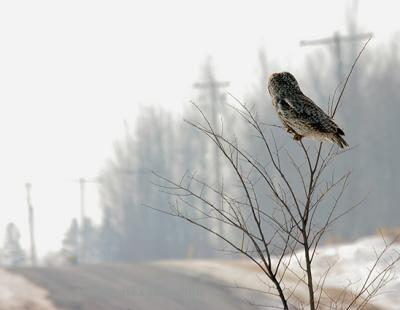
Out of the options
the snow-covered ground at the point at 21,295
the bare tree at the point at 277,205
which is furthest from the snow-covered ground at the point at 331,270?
the snow-covered ground at the point at 21,295

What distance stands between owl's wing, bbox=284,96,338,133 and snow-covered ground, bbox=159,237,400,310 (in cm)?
1143

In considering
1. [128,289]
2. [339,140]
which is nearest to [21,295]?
[128,289]

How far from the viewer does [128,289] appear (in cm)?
2031

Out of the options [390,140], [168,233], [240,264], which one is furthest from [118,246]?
[240,264]

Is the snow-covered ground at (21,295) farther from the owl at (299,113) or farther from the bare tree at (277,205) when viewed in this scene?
the owl at (299,113)

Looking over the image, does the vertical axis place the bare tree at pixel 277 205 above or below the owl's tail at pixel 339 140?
below

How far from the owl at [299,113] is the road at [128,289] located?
1113 centimetres

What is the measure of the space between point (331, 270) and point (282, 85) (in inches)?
595

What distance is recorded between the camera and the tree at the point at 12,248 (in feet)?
209

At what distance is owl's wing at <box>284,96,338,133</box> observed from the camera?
6.46m

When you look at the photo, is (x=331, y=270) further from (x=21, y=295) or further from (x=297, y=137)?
(x=297, y=137)

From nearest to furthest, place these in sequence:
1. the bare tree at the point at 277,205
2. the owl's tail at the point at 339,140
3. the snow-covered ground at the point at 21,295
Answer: the bare tree at the point at 277,205, the owl's tail at the point at 339,140, the snow-covered ground at the point at 21,295

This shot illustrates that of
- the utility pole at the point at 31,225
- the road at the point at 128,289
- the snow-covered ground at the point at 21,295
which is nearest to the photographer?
the snow-covered ground at the point at 21,295

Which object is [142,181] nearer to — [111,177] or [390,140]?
[111,177]
